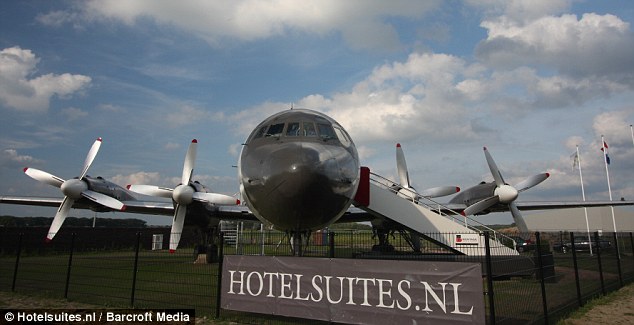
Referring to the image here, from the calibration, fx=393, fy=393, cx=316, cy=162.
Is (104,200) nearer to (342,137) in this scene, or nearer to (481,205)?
(342,137)

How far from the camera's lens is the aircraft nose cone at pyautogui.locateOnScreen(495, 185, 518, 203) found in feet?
55.7

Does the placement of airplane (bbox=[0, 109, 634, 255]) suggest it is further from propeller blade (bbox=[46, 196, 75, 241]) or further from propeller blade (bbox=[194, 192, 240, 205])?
propeller blade (bbox=[46, 196, 75, 241])

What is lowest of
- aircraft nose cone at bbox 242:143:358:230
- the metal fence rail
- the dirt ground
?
the dirt ground

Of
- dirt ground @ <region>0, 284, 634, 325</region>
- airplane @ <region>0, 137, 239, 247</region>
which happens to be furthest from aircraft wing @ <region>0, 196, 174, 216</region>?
dirt ground @ <region>0, 284, 634, 325</region>

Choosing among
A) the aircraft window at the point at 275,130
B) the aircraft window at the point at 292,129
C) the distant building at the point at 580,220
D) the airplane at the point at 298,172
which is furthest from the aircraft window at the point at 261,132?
the distant building at the point at 580,220

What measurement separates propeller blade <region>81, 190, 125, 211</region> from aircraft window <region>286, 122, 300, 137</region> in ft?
42.1

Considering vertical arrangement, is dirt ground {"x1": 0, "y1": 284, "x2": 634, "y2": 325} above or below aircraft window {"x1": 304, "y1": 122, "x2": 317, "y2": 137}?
below

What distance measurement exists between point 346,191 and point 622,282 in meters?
10.9

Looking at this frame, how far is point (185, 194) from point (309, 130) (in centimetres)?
1063

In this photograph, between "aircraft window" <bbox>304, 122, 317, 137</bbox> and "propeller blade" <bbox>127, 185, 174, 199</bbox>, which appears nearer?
"aircraft window" <bbox>304, 122, 317, 137</bbox>

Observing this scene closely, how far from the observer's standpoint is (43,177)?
18234 millimetres

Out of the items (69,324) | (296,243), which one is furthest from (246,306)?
(69,324)

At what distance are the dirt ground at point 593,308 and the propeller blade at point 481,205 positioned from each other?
6772 millimetres

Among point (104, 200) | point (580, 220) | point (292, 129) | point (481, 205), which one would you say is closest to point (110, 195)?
point (104, 200)
